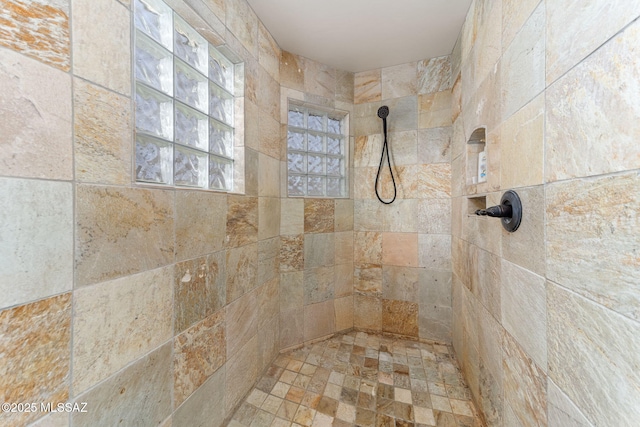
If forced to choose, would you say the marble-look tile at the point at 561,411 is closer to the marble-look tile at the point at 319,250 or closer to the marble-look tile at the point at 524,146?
the marble-look tile at the point at 524,146

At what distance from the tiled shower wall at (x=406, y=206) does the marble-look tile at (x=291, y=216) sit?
1.74 ft

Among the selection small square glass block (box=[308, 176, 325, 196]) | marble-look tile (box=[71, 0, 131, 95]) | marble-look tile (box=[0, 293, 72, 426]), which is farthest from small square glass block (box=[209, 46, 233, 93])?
marble-look tile (box=[0, 293, 72, 426])

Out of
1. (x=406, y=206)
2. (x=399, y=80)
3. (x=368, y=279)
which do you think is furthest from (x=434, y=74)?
(x=368, y=279)

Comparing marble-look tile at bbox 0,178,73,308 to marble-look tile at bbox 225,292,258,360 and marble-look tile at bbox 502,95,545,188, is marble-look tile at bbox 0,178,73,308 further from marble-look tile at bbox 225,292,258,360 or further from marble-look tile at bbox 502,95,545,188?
marble-look tile at bbox 502,95,545,188

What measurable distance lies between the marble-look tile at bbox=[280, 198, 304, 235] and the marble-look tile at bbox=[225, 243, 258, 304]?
0.34 meters

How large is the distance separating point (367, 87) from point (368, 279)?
1.66m

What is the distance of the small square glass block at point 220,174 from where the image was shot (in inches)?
46.7

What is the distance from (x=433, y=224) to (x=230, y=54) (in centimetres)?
177

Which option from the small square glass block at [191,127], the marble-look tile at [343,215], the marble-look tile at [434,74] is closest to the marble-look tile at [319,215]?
the marble-look tile at [343,215]

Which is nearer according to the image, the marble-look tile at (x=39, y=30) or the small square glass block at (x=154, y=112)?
the marble-look tile at (x=39, y=30)

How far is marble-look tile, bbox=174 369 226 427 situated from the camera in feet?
3.12

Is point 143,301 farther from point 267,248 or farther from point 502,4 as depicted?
point 502,4

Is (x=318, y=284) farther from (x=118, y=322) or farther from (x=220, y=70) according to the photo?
(x=220, y=70)

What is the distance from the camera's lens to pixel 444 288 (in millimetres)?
1832
